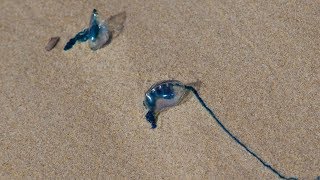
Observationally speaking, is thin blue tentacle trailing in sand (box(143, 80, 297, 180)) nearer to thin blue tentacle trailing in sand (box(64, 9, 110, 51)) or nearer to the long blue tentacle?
the long blue tentacle

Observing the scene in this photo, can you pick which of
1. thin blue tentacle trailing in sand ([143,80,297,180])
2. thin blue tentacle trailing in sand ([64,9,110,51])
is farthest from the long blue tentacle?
thin blue tentacle trailing in sand ([64,9,110,51])

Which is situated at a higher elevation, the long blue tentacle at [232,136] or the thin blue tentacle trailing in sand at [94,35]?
the thin blue tentacle trailing in sand at [94,35]

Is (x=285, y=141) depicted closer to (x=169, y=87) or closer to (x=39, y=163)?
(x=169, y=87)

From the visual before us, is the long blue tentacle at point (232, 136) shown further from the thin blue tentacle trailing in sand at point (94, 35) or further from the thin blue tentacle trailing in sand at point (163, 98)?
the thin blue tentacle trailing in sand at point (94, 35)

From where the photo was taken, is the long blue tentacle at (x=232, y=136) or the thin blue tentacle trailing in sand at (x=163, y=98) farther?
the thin blue tentacle trailing in sand at (x=163, y=98)

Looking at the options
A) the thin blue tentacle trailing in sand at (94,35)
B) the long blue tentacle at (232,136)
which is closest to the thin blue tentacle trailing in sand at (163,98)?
the long blue tentacle at (232,136)

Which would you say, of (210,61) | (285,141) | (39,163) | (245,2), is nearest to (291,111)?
(285,141)
